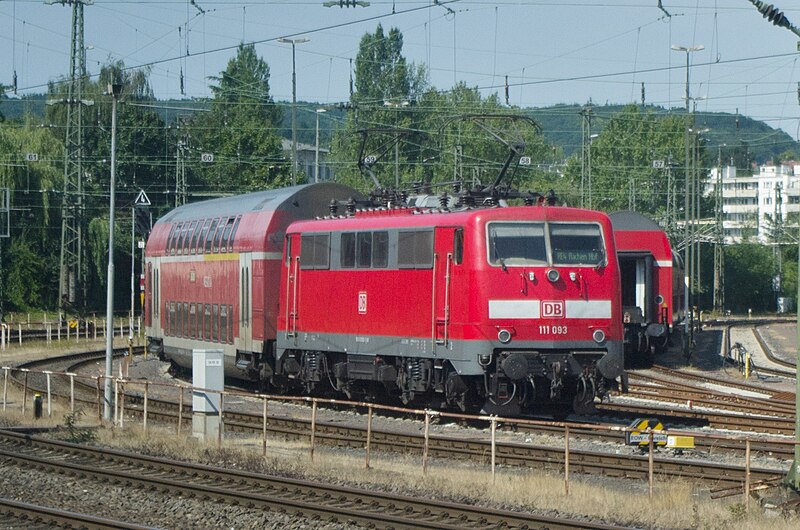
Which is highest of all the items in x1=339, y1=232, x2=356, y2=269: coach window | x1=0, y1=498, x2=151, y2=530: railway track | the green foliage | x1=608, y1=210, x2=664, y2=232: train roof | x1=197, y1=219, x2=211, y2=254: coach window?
the green foliage

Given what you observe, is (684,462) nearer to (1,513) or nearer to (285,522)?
(285,522)

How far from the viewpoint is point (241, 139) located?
103 metres

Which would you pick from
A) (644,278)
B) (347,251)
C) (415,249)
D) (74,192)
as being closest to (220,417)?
(415,249)

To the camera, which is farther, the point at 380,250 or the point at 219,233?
the point at 219,233

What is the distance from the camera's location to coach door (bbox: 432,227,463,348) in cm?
2344

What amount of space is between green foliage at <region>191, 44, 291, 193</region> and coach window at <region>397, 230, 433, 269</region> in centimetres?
6382

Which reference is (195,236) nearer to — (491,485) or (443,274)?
(443,274)

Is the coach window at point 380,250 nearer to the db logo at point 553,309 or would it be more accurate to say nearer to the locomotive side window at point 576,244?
the locomotive side window at point 576,244

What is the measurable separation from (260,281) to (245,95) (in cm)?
9456

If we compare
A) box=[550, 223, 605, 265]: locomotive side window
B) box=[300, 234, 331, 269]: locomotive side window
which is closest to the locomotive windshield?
box=[550, 223, 605, 265]: locomotive side window

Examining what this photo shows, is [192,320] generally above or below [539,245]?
below

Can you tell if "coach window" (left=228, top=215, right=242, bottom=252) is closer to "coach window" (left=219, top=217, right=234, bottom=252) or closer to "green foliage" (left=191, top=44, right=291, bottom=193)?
"coach window" (left=219, top=217, right=234, bottom=252)

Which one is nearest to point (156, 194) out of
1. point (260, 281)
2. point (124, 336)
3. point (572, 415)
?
point (124, 336)

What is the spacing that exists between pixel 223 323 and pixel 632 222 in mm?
15012
